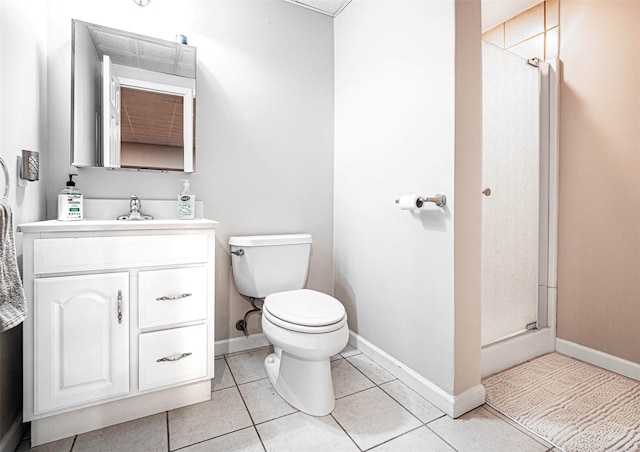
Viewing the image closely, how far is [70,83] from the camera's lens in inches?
61.4

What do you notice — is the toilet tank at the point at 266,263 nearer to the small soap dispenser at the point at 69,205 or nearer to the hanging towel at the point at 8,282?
the small soap dispenser at the point at 69,205

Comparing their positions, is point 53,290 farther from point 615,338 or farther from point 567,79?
point 567,79

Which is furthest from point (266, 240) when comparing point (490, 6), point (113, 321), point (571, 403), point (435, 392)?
point (490, 6)

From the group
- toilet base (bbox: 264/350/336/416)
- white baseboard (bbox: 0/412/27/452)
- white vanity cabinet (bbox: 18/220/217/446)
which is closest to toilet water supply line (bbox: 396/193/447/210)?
toilet base (bbox: 264/350/336/416)

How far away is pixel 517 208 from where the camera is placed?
1.90 m

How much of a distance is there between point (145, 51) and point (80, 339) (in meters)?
1.43

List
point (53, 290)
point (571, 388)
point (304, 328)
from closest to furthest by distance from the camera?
point (53, 290), point (304, 328), point (571, 388)

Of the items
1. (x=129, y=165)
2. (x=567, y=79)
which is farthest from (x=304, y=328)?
(x=567, y=79)

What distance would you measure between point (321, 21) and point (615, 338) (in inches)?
103

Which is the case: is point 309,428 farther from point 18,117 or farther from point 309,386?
point 18,117

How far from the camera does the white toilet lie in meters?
1.33

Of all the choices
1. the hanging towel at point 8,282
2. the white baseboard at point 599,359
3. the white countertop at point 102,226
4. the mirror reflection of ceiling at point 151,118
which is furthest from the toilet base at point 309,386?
the white baseboard at point 599,359

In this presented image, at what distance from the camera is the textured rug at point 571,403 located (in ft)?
4.06

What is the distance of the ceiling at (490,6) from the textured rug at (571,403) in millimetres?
2242
